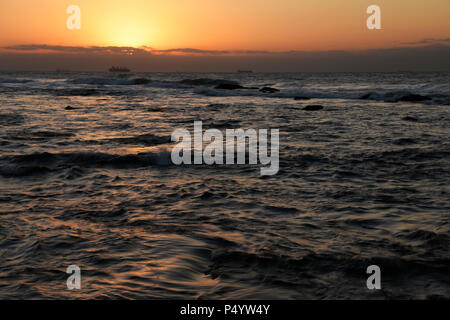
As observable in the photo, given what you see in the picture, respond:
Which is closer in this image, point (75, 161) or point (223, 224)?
point (223, 224)

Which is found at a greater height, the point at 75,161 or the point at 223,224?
the point at 75,161

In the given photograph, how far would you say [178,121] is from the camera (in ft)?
61.3

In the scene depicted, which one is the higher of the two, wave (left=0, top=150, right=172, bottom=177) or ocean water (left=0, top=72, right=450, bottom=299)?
wave (left=0, top=150, right=172, bottom=177)

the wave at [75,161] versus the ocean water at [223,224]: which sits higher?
the wave at [75,161]

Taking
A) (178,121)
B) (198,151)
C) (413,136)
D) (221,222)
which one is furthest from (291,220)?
(178,121)

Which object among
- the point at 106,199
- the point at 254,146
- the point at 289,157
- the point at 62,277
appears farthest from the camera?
the point at 254,146

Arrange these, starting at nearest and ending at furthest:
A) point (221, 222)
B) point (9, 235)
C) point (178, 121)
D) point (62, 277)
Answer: point (62, 277) → point (9, 235) → point (221, 222) → point (178, 121)

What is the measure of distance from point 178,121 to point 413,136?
32.3ft

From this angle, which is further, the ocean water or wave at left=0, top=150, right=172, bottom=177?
wave at left=0, top=150, right=172, bottom=177

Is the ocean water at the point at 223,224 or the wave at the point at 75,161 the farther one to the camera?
the wave at the point at 75,161

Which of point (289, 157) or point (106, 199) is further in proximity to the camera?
point (289, 157)
